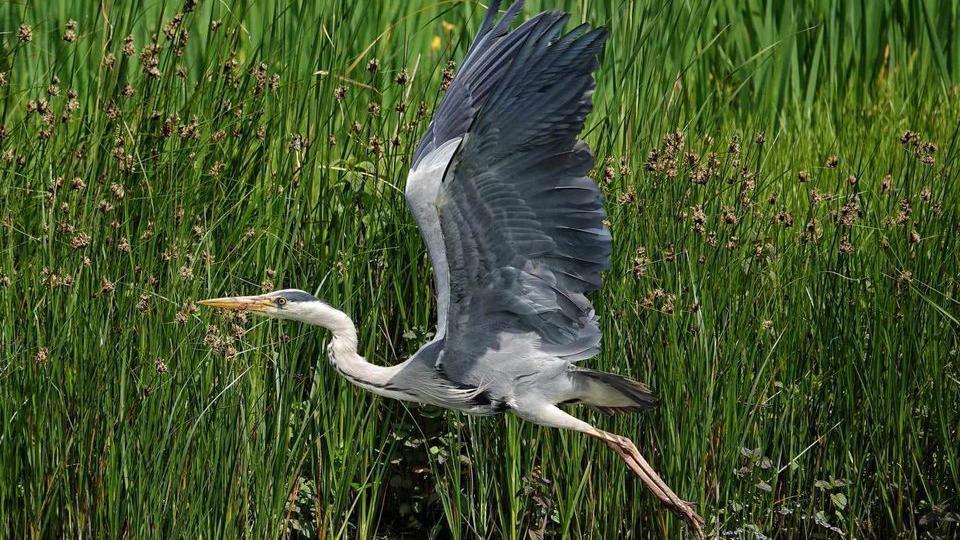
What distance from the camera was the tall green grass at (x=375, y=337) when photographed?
360cm

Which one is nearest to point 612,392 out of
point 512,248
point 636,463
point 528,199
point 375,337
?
point 636,463

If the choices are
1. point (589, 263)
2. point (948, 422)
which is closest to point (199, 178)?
point (589, 263)

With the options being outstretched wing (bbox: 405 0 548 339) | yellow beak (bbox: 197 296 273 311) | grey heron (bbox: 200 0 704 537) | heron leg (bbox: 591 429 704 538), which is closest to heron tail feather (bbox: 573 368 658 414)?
grey heron (bbox: 200 0 704 537)

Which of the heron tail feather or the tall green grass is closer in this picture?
the tall green grass

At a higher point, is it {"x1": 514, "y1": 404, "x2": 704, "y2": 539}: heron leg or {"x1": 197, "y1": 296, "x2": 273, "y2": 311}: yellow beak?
{"x1": 197, "y1": 296, "x2": 273, "y2": 311}: yellow beak

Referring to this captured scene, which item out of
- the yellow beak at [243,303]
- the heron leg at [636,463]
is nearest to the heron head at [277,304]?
the yellow beak at [243,303]

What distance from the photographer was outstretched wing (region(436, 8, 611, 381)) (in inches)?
132

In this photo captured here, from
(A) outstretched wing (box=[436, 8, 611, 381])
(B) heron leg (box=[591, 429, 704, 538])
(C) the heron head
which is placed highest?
(A) outstretched wing (box=[436, 8, 611, 381])

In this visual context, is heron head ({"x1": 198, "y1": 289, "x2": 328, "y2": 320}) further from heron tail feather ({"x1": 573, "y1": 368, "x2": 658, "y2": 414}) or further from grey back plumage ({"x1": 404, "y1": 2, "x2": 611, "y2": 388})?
heron tail feather ({"x1": 573, "y1": 368, "x2": 658, "y2": 414})

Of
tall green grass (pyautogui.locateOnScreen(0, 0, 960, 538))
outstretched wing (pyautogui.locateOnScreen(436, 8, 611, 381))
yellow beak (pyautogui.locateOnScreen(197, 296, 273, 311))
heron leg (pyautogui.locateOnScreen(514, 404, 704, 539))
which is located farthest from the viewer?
heron leg (pyautogui.locateOnScreen(514, 404, 704, 539))

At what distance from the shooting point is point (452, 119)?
3.55 m

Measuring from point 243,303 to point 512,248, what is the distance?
2.24 feet

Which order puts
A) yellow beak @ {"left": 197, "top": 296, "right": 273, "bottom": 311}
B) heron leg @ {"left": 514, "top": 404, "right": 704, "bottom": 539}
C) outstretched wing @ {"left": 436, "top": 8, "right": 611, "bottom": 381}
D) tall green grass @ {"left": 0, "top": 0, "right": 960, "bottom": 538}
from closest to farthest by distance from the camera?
outstretched wing @ {"left": 436, "top": 8, "right": 611, "bottom": 381}
yellow beak @ {"left": 197, "top": 296, "right": 273, "bottom": 311}
tall green grass @ {"left": 0, "top": 0, "right": 960, "bottom": 538}
heron leg @ {"left": 514, "top": 404, "right": 704, "bottom": 539}

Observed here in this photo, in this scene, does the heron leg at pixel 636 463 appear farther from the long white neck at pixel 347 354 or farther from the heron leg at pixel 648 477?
the long white neck at pixel 347 354
